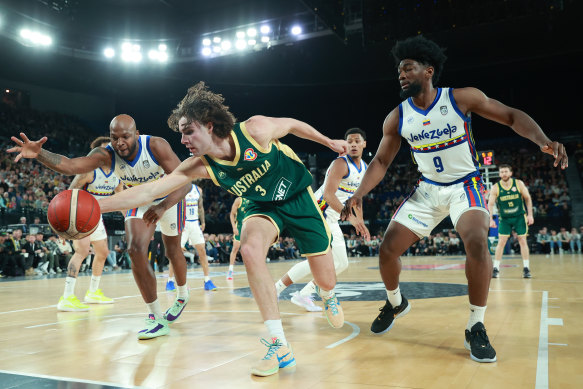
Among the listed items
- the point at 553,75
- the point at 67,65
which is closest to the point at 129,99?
the point at 67,65

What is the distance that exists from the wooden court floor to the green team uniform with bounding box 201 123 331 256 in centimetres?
83

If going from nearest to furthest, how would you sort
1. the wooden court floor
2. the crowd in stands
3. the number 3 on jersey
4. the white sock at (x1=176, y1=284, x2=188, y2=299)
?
the wooden court floor, the number 3 on jersey, the white sock at (x1=176, y1=284, x2=188, y2=299), the crowd in stands

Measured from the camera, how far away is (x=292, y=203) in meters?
3.61

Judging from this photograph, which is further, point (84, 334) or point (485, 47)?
point (485, 47)

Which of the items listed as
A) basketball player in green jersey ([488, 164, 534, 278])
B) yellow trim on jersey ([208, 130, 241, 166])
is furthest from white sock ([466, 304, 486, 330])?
basketball player in green jersey ([488, 164, 534, 278])

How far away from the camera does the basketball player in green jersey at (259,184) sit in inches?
118

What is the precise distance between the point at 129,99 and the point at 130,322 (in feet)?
76.6

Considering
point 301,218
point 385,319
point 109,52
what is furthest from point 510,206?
point 109,52

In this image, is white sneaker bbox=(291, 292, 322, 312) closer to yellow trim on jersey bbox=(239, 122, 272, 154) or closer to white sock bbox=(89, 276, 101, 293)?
yellow trim on jersey bbox=(239, 122, 272, 154)

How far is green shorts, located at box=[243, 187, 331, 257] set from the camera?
3564 mm

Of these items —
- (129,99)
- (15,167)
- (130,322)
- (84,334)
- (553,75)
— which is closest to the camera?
(84,334)

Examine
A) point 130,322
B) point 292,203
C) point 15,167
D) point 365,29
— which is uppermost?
point 365,29

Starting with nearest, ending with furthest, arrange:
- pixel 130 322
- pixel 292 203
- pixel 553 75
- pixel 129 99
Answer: pixel 292 203, pixel 130 322, pixel 553 75, pixel 129 99

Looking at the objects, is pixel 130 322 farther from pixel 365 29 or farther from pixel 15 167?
pixel 15 167
